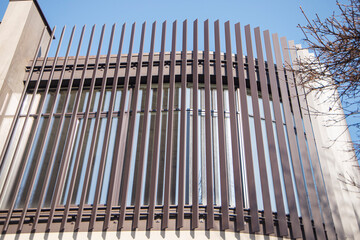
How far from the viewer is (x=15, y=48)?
9781mm

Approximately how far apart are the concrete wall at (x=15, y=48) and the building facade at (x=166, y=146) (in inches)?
2.0

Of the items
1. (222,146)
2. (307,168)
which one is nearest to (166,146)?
(222,146)

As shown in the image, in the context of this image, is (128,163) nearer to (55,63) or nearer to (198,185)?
(198,185)

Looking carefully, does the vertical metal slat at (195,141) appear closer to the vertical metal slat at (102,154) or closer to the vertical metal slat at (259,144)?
the vertical metal slat at (259,144)

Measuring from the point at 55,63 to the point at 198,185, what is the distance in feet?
18.4

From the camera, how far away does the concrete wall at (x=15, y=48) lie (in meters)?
9.07

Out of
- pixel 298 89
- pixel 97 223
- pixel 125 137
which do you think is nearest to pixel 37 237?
pixel 97 223

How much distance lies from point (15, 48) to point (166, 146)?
5.49m

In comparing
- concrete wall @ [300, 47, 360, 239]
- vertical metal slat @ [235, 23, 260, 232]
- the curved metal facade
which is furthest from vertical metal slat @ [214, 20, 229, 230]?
concrete wall @ [300, 47, 360, 239]

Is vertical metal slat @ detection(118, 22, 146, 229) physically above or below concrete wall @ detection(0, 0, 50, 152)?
below

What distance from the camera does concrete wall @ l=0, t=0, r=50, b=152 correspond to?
9.07m

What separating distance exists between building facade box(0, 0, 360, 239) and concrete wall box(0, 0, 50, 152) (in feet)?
0.17

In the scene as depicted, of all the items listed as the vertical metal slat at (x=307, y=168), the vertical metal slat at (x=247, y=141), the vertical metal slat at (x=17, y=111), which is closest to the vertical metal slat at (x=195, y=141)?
the vertical metal slat at (x=247, y=141)

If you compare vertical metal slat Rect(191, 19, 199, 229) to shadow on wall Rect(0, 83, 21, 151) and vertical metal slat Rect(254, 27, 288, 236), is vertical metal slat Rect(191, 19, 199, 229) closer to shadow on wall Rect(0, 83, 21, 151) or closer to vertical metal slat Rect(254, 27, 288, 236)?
vertical metal slat Rect(254, 27, 288, 236)
